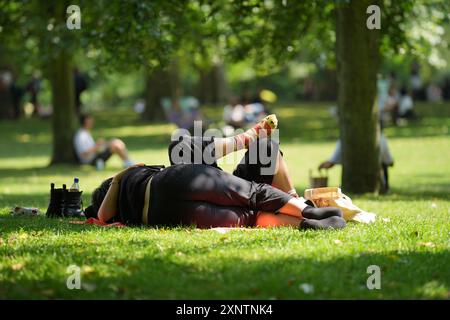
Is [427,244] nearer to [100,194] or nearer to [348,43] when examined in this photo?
[100,194]

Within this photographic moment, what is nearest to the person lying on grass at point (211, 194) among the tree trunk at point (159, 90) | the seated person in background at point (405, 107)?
the tree trunk at point (159, 90)

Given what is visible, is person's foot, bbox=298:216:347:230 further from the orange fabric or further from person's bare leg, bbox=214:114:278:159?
the orange fabric

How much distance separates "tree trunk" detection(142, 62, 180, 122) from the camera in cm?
3344

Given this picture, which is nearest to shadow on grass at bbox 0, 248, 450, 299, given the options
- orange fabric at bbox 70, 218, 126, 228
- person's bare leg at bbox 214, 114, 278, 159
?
orange fabric at bbox 70, 218, 126, 228

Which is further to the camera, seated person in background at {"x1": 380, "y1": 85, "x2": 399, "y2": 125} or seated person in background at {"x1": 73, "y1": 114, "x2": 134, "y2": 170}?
seated person in background at {"x1": 380, "y1": 85, "x2": 399, "y2": 125}

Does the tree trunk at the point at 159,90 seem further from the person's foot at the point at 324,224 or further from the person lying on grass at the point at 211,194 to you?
the person's foot at the point at 324,224

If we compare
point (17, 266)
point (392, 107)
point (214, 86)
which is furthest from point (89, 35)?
point (214, 86)

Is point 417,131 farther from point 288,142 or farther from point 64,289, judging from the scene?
point 64,289

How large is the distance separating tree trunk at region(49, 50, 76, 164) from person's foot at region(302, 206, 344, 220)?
1377 cm

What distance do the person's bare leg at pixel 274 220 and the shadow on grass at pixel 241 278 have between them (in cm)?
165

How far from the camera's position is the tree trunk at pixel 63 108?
2167 centimetres

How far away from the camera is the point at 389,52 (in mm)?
17156
